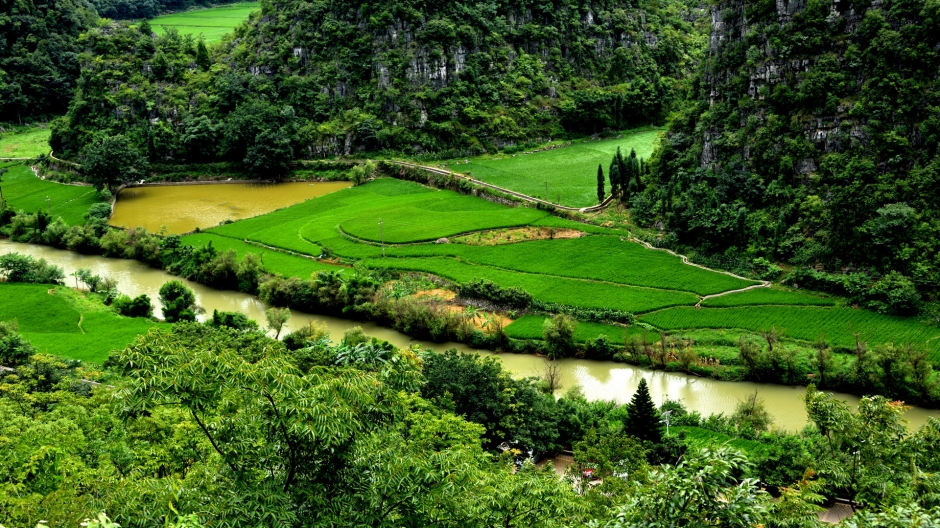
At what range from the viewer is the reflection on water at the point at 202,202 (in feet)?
276

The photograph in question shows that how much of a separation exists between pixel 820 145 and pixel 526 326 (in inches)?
1103

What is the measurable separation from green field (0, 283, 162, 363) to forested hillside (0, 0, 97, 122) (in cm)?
6564

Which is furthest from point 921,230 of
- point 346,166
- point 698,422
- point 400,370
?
point 346,166

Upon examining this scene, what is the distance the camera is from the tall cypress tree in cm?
3797

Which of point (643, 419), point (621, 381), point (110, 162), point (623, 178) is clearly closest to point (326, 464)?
point (643, 419)

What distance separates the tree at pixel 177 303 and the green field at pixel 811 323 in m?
32.8

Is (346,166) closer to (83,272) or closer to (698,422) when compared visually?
(83,272)

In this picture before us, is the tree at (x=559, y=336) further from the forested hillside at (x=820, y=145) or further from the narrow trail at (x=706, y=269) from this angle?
the forested hillside at (x=820, y=145)

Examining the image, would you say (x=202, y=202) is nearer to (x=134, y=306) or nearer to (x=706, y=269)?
(x=134, y=306)

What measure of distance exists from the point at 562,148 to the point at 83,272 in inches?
2348

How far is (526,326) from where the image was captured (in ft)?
185

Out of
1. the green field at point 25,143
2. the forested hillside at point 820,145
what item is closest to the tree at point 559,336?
the forested hillside at point 820,145

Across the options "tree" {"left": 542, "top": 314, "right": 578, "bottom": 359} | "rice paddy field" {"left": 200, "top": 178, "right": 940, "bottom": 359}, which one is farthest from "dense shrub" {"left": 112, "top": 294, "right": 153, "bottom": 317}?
"tree" {"left": 542, "top": 314, "right": 578, "bottom": 359}

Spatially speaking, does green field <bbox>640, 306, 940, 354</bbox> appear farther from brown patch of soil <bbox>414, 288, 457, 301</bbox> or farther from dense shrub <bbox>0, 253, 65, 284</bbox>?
dense shrub <bbox>0, 253, 65, 284</bbox>
